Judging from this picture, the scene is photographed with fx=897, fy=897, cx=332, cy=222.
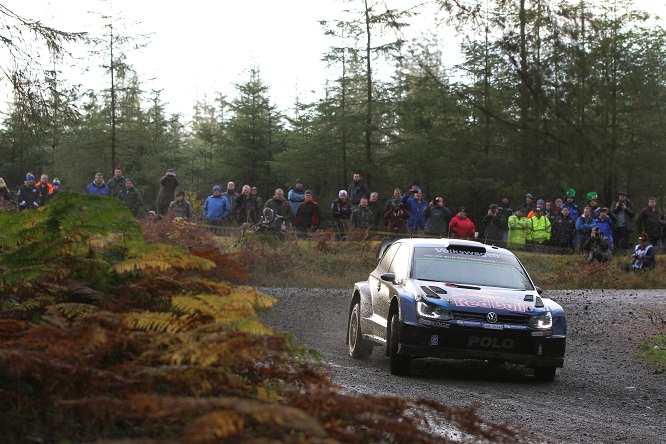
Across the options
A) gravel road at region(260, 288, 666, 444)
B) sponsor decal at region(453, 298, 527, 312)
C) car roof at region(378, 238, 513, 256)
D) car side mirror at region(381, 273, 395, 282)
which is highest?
car roof at region(378, 238, 513, 256)

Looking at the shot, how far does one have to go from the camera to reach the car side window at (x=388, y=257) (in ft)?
45.1

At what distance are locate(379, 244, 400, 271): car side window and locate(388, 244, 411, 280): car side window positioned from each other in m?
0.18

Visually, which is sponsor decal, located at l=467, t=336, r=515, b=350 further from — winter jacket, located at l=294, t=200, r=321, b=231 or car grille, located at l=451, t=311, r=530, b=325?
winter jacket, located at l=294, t=200, r=321, b=231

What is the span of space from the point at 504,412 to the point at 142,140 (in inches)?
1880

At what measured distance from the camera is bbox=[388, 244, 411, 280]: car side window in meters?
12.6

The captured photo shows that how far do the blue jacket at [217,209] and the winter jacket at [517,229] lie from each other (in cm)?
892

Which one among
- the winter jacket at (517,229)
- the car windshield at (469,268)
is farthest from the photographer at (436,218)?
the car windshield at (469,268)

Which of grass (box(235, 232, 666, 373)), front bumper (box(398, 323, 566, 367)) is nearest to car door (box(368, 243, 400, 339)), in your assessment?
front bumper (box(398, 323, 566, 367))

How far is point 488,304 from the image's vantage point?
452 inches

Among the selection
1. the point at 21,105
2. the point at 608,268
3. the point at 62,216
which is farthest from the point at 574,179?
the point at 608,268

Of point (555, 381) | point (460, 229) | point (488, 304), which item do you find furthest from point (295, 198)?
point (488, 304)

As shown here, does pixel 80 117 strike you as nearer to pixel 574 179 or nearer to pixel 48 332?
pixel 574 179

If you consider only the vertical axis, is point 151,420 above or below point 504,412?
above

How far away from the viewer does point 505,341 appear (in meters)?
11.4
